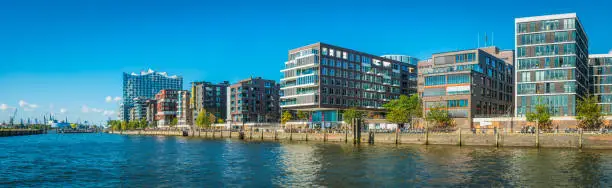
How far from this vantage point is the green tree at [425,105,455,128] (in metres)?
123

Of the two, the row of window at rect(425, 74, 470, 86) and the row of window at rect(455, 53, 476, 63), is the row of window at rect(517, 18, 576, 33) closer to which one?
the row of window at rect(455, 53, 476, 63)

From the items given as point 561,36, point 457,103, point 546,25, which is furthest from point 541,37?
point 457,103

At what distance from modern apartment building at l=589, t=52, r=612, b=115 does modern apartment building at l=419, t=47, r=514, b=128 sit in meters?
37.5

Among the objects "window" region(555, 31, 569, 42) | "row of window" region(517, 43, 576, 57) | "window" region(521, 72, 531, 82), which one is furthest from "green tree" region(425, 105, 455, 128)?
"window" region(555, 31, 569, 42)

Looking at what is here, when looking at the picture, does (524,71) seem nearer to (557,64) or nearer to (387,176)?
(557,64)

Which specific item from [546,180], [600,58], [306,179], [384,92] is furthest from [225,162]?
[600,58]

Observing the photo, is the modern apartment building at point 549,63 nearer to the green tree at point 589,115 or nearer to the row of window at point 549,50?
the row of window at point 549,50

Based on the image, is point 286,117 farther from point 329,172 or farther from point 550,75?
point 329,172

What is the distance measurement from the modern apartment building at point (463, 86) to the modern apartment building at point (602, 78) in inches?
1476

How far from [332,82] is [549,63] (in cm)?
6680

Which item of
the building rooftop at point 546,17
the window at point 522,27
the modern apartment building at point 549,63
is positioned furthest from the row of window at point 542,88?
the building rooftop at point 546,17

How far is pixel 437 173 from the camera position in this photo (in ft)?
174

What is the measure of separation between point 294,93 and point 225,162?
332 ft

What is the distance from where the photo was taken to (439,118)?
122 m
